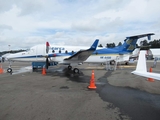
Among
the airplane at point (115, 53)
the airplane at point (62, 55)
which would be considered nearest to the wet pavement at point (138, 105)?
the airplane at point (62, 55)

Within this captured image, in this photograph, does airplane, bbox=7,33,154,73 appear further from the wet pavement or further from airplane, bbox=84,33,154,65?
the wet pavement

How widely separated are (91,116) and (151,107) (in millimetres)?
2357

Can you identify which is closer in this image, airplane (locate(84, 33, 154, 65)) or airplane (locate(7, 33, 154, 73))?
airplane (locate(7, 33, 154, 73))

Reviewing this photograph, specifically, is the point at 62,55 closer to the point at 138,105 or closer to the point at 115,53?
the point at 115,53

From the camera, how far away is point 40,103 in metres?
5.34

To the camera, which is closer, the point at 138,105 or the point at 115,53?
the point at 138,105

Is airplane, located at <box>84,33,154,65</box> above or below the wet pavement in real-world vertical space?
above

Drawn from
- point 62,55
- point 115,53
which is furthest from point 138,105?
point 115,53

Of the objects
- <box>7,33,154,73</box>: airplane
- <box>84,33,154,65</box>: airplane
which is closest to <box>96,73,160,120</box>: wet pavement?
<box>7,33,154,73</box>: airplane

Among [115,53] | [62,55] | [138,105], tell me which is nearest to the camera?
[138,105]

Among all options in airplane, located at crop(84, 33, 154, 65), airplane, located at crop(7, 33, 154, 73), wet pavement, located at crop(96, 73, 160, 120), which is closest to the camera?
wet pavement, located at crop(96, 73, 160, 120)

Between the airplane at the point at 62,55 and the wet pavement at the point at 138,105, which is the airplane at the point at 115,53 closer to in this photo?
the airplane at the point at 62,55

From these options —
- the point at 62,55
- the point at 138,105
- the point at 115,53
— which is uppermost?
the point at 115,53

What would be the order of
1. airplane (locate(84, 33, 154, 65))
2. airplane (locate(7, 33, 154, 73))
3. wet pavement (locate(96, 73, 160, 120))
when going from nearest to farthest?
wet pavement (locate(96, 73, 160, 120)), airplane (locate(7, 33, 154, 73)), airplane (locate(84, 33, 154, 65))
